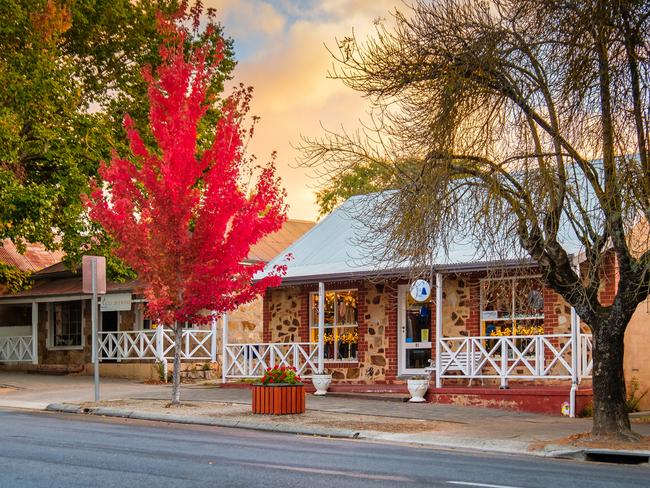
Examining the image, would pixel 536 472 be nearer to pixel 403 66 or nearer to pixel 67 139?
pixel 403 66

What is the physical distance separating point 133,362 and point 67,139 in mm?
8045

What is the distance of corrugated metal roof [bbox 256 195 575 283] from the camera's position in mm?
19469

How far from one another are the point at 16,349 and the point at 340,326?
49.3 ft

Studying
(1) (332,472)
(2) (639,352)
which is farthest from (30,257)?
(1) (332,472)

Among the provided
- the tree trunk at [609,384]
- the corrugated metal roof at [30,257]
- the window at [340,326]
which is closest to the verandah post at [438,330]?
the window at [340,326]

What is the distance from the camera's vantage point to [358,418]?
16.8m

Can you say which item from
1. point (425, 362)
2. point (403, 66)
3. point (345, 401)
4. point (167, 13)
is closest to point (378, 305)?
point (425, 362)

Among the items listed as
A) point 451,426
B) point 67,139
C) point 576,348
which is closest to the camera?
point 451,426

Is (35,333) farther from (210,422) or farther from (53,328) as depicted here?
(210,422)

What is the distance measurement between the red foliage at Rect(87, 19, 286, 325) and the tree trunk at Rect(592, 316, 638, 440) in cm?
749

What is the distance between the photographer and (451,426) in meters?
15.7

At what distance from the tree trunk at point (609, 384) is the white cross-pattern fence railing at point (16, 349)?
2317 centimetres

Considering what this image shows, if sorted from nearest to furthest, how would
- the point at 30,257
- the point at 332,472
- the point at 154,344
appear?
the point at 332,472 → the point at 154,344 → the point at 30,257

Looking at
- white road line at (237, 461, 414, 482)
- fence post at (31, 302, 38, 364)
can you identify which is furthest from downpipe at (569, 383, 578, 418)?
fence post at (31, 302, 38, 364)
